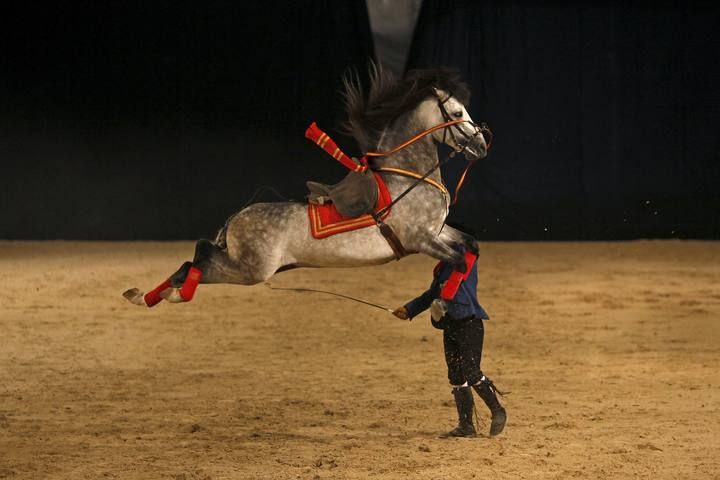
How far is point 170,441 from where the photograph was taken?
620cm

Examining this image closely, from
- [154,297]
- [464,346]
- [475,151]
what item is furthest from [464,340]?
[154,297]

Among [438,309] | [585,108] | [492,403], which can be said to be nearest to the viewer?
[438,309]

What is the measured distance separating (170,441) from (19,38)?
981cm

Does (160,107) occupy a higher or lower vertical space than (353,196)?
higher

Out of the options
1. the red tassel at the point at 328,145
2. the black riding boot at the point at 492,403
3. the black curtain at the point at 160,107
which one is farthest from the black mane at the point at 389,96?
the black curtain at the point at 160,107

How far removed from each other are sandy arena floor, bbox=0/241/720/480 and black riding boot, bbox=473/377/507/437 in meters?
0.09

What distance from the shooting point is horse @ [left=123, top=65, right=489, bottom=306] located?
155 inches

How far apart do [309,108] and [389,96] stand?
412 inches

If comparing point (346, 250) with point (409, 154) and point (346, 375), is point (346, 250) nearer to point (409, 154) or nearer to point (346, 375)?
point (409, 154)

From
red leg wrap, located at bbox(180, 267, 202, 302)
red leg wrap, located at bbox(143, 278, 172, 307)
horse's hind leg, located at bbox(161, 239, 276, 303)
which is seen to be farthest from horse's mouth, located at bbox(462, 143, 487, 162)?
red leg wrap, located at bbox(143, 278, 172, 307)

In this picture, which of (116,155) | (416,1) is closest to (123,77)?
(116,155)

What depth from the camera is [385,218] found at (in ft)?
13.0

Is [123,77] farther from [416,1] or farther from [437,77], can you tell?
[437,77]

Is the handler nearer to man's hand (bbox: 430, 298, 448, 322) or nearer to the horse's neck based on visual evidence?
man's hand (bbox: 430, 298, 448, 322)
